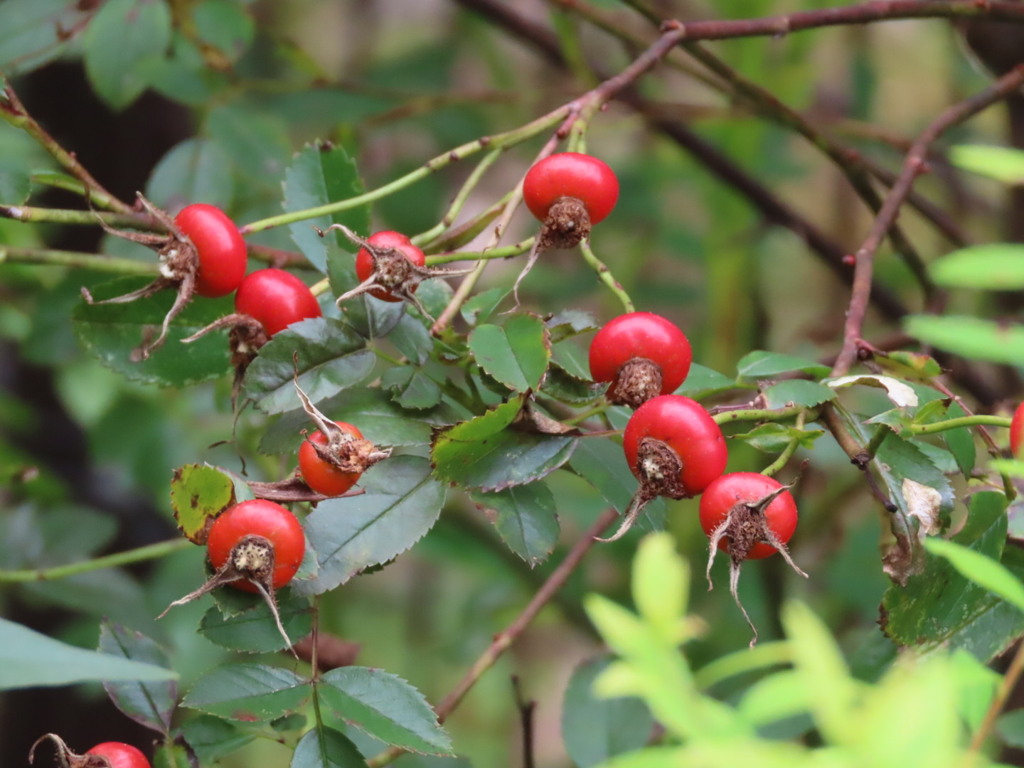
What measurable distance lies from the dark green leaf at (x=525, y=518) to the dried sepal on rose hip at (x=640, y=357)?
0.08 metres

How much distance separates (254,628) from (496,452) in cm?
18

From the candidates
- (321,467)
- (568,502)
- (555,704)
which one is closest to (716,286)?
(568,502)

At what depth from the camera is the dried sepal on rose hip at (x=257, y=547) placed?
1.79 ft

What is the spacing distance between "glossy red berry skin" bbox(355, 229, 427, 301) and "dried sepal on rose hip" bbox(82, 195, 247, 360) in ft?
0.27

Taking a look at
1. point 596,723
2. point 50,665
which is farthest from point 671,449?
point 596,723

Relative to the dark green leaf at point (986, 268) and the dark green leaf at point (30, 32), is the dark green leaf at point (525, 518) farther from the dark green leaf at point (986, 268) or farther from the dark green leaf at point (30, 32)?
the dark green leaf at point (30, 32)

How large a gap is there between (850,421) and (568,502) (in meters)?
0.97

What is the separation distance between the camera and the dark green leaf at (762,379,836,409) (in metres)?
0.58

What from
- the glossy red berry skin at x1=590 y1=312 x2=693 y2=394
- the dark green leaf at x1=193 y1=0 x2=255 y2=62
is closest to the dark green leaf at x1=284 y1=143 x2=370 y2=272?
the glossy red berry skin at x1=590 y1=312 x2=693 y2=394

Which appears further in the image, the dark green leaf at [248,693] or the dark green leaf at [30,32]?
the dark green leaf at [30,32]

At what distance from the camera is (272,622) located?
2.04 feet

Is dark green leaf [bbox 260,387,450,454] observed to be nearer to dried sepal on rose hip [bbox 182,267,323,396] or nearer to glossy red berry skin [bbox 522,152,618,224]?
dried sepal on rose hip [bbox 182,267,323,396]

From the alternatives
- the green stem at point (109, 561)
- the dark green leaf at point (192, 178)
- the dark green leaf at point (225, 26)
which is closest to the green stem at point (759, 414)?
the green stem at point (109, 561)

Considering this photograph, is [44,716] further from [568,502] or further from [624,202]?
[624,202]
